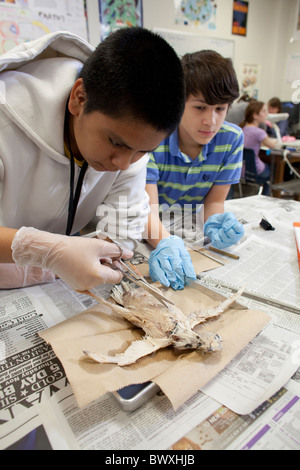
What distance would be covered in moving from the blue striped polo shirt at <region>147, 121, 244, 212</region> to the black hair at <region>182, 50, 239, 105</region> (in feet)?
0.80

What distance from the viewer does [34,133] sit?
854 millimetres

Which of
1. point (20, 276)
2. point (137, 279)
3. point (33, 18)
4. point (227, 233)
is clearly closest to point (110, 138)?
point (137, 279)

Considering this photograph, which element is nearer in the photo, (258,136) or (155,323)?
(155,323)

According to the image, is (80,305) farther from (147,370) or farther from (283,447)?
(283,447)

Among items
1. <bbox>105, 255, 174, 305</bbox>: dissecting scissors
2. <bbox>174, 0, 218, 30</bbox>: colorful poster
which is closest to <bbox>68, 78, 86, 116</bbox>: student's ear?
<bbox>105, 255, 174, 305</bbox>: dissecting scissors

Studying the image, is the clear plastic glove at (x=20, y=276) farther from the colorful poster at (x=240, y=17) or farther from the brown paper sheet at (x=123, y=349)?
the colorful poster at (x=240, y=17)

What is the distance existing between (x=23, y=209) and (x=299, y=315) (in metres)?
0.96

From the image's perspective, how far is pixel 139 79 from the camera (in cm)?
61

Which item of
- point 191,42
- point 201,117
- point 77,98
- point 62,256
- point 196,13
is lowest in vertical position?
point 62,256

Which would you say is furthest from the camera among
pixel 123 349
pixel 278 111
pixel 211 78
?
pixel 278 111

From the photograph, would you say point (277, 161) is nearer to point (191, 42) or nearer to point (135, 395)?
point (191, 42)

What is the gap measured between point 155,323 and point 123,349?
4.3 inches

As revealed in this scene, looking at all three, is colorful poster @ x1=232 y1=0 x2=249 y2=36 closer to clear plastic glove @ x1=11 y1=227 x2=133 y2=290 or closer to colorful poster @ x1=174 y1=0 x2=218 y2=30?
colorful poster @ x1=174 y1=0 x2=218 y2=30
